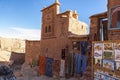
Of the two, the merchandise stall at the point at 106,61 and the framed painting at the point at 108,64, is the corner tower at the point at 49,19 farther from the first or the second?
the framed painting at the point at 108,64

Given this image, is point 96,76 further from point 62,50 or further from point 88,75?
point 62,50

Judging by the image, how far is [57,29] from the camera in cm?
2017

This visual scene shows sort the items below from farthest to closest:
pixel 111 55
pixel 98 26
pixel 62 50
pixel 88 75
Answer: pixel 62 50
pixel 98 26
pixel 88 75
pixel 111 55

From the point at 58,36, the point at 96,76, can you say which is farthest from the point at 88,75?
the point at 58,36

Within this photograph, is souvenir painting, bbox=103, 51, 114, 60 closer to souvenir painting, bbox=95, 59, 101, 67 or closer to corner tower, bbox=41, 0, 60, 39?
souvenir painting, bbox=95, 59, 101, 67

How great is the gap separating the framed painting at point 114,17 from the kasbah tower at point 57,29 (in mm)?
6404

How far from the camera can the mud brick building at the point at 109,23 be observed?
448 inches

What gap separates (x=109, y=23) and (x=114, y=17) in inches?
18.8

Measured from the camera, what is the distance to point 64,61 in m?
17.2

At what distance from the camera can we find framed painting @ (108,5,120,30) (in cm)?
1129

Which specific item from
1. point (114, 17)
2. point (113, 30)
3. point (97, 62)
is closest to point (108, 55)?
point (97, 62)

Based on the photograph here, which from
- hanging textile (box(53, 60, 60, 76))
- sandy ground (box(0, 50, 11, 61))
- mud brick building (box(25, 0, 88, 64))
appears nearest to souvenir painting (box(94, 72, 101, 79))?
mud brick building (box(25, 0, 88, 64))

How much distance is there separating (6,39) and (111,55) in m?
28.6

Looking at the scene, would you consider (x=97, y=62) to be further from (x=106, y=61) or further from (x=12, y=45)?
(x=12, y=45)
